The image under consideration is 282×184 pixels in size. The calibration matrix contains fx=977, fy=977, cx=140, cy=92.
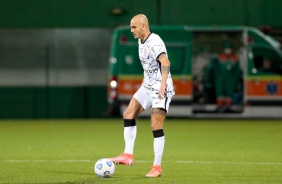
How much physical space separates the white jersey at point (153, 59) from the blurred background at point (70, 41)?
1756cm

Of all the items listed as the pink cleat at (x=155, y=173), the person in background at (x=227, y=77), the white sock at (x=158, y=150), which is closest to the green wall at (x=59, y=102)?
the person in background at (x=227, y=77)

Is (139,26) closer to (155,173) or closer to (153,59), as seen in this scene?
(153,59)

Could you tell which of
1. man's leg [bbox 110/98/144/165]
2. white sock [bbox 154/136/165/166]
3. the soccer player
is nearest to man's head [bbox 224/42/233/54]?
man's leg [bbox 110/98/144/165]

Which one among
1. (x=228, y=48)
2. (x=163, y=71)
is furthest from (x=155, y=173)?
(x=228, y=48)

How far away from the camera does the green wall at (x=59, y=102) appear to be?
3216 cm

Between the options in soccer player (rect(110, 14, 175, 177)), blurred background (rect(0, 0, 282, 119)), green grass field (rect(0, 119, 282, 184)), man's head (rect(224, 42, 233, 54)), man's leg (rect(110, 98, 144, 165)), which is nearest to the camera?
soccer player (rect(110, 14, 175, 177))

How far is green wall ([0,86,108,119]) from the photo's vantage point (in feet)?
105

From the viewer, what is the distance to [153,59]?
46.3 feet

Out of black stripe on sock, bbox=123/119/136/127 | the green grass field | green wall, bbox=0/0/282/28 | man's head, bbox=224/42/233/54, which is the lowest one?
the green grass field

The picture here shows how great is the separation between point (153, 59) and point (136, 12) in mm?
17880

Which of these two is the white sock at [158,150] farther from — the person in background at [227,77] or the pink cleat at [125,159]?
the person in background at [227,77]

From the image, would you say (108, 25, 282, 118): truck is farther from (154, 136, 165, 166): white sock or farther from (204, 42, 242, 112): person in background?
(154, 136, 165, 166): white sock

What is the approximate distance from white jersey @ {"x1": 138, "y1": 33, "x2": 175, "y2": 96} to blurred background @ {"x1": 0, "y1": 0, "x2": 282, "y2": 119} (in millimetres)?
17559

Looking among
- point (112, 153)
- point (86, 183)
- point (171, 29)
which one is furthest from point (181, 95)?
point (86, 183)
